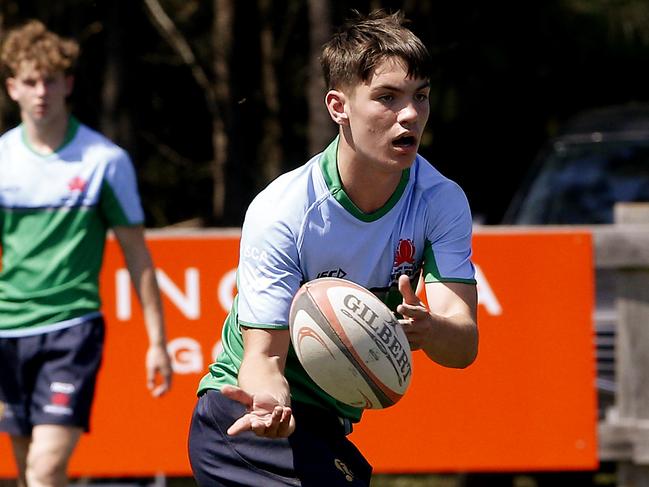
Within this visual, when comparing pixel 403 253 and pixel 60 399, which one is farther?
pixel 60 399

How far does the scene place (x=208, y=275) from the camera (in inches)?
294

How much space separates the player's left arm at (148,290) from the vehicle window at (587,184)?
3.39 m

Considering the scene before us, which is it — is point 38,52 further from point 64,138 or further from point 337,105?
point 337,105

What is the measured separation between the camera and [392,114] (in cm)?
405

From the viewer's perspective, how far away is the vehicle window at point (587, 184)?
912cm

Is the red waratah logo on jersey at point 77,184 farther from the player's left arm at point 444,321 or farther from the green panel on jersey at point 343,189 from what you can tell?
the player's left arm at point 444,321

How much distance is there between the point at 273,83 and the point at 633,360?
6640 mm

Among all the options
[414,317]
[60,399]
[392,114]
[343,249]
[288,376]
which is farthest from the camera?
[60,399]

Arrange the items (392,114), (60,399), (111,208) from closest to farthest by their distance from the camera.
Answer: (392,114)
(60,399)
(111,208)

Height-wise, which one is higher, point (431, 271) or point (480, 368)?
point (431, 271)

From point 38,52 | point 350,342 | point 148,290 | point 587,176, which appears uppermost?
point 38,52

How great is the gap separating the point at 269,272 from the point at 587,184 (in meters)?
5.59

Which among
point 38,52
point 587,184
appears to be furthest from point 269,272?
point 587,184

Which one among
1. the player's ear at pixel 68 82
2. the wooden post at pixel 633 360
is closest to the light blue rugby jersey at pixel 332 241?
the player's ear at pixel 68 82
